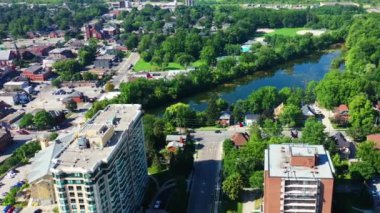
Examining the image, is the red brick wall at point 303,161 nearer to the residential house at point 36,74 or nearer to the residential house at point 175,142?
the residential house at point 175,142

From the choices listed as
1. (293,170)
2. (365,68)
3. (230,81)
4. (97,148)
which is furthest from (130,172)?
(365,68)

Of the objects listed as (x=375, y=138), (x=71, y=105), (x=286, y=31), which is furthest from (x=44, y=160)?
(x=286, y=31)

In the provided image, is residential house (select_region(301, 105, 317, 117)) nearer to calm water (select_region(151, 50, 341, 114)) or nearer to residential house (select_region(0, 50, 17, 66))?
calm water (select_region(151, 50, 341, 114))

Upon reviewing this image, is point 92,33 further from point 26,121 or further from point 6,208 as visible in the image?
point 6,208

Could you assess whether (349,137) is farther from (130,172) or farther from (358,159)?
(130,172)

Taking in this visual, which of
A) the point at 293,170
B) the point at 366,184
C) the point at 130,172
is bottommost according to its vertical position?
the point at 366,184

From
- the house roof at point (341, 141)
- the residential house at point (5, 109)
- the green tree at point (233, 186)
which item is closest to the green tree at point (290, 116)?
the house roof at point (341, 141)
